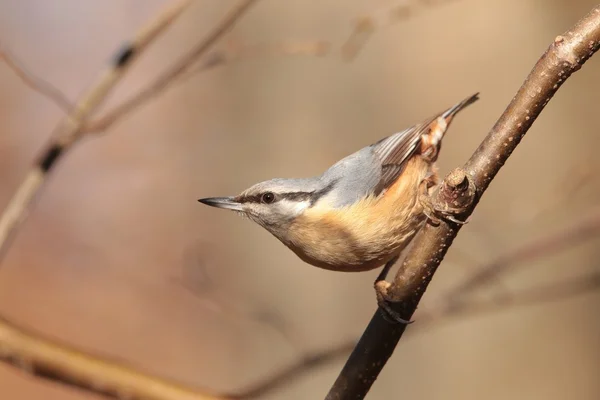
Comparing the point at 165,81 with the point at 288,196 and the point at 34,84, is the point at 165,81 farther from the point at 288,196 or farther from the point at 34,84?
the point at 288,196

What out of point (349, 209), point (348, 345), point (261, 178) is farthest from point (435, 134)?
point (261, 178)

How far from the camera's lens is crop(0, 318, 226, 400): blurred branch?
5.38ft

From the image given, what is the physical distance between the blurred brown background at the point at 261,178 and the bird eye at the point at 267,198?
176cm

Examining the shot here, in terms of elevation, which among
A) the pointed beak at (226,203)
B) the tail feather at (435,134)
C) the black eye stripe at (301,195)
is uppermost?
the tail feather at (435,134)

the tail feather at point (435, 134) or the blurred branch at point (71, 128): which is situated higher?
the tail feather at point (435, 134)

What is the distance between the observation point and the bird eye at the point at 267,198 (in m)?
1.97

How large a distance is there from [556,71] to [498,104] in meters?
2.96

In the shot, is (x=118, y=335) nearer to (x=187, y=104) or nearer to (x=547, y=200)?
(x=187, y=104)

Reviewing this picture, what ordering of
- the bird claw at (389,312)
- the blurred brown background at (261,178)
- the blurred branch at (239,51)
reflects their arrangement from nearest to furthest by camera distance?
the bird claw at (389,312) → the blurred branch at (239,51) → the blurred brown background at (261,178)

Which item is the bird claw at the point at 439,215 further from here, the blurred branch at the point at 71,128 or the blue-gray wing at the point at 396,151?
the blurred branch at the point at 71,128

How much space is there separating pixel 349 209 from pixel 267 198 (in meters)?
0.25

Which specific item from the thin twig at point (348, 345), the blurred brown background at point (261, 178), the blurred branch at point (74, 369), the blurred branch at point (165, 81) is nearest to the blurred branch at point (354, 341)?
the thin twig at point (348, 345)

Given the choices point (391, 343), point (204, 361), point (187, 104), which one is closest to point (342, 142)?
point (187, 104)

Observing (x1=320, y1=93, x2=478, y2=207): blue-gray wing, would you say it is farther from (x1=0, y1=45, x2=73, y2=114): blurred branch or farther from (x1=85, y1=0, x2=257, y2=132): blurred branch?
(x1=0, y1=45, x2=73, y2=114): blurred branch
